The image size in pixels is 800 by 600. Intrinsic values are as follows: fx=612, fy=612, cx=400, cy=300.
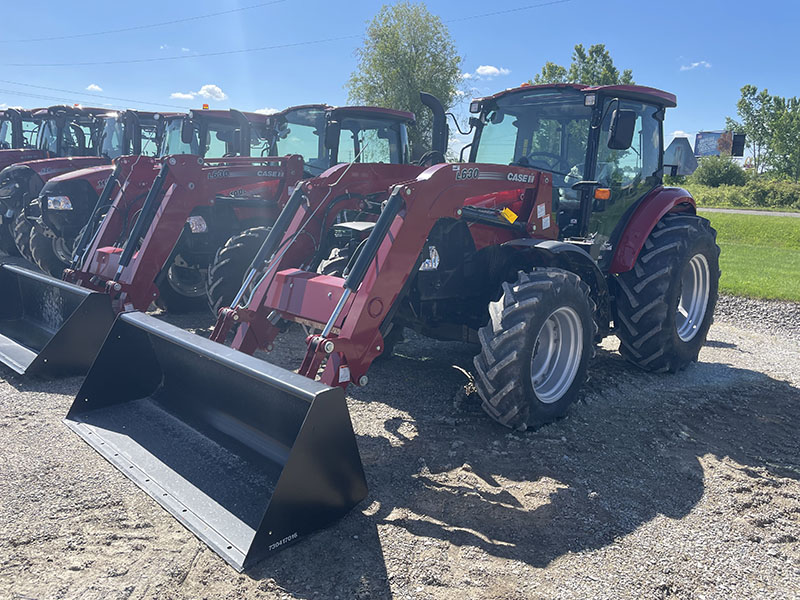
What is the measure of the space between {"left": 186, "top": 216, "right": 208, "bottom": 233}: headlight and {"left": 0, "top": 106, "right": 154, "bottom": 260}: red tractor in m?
4.70

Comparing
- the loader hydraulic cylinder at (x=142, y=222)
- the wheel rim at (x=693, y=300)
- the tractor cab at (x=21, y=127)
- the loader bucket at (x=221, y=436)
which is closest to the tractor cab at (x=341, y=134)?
the loader hydraulic cylinder at (x=142, y=222)

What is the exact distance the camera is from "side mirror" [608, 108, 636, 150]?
4.85m

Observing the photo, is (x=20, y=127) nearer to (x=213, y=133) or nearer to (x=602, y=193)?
(x=213, y=133)

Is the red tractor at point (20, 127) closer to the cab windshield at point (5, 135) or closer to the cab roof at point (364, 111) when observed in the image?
the cab windshield at point (5, 135)

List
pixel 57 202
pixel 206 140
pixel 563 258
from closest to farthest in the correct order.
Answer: pixel 563 258 → pixel 57 202 → pixel 206 140

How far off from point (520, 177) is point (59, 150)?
1117 cm

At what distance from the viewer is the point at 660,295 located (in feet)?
17.8

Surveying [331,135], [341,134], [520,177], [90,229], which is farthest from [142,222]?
[520,177]

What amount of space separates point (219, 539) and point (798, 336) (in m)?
7.96

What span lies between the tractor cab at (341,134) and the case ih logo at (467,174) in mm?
3933

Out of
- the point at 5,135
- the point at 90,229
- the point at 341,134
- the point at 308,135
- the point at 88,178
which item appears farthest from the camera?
the point at 5,135

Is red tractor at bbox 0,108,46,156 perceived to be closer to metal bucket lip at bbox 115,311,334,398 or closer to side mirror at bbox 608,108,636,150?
metal bucket lip at bbox 115,311,334,398

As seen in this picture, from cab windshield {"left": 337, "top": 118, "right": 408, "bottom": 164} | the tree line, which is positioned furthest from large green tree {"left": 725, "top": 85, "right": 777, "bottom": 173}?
cab windshield {"left": 337, "top": 118, "right": 408, "bottom": 164}

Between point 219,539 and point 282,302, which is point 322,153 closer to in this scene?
point 282,302
